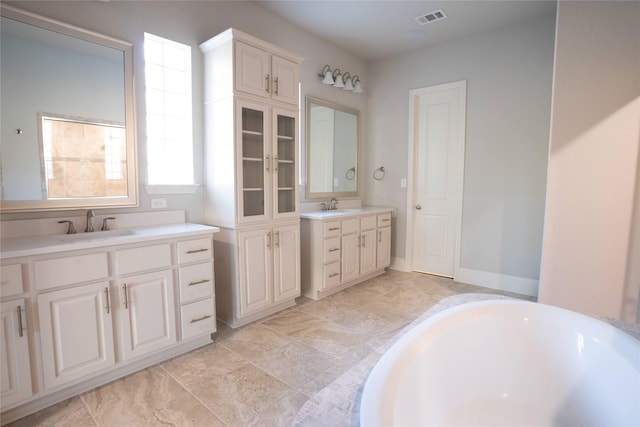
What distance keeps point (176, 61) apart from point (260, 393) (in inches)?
99.0

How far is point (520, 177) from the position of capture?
3.47 metres

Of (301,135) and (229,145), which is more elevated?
(301,135)

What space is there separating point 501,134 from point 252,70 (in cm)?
272

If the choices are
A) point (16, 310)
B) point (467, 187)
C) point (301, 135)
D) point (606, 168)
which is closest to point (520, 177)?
point (467, 187)

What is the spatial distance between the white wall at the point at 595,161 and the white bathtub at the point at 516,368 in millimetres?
1055

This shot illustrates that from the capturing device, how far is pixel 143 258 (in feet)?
6.62

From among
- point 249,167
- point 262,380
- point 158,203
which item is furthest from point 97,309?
point 249,167

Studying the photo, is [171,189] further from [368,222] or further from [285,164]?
[368,222]

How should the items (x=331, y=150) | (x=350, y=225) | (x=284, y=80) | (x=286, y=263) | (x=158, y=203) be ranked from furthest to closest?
(x=331, y=150) → (x=350, y=225) → (x=286, y=263) → (x=284, y=80) → (x=158, y=203)

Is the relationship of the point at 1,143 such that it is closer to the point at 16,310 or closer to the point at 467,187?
the point at 16,310

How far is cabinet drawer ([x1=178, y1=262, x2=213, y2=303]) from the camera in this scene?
2.22m

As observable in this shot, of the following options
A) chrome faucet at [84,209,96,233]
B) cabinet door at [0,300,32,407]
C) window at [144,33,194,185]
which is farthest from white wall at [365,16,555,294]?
cabinet door at [0,300,32,407]

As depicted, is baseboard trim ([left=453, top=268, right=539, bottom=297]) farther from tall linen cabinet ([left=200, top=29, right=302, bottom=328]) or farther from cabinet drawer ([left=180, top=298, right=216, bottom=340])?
cabinet drawer ([left=180, top=298, right=216, bottom=340])

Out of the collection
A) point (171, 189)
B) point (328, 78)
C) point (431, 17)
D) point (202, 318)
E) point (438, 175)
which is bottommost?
point (202, 318)
